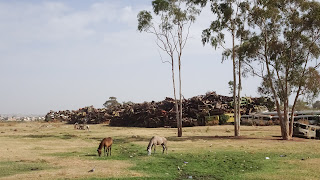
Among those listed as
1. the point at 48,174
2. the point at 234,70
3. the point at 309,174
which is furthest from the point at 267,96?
the point at 48,174

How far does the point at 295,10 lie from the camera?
1208 inches

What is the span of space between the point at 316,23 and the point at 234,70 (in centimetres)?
818

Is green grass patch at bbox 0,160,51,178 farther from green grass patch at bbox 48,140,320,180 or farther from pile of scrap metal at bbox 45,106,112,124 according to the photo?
pile of scrap metal at bbox 45,106,112,124

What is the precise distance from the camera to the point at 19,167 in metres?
15.4

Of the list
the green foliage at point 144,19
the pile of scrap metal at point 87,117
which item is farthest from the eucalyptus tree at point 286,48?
the pile of scrap metal at point 87,117

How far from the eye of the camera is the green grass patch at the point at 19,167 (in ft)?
46.4

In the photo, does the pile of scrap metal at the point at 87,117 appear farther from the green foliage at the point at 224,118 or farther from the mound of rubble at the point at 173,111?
→ the green foliage at the point at 224,118

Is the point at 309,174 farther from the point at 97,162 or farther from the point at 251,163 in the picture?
the point at 97,162

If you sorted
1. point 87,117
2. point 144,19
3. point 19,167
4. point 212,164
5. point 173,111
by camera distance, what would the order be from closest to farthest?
point 19,167 → point 212,164 → point 144,19 → point 173,111 → point 87,117

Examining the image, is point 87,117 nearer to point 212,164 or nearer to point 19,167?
point 19,167

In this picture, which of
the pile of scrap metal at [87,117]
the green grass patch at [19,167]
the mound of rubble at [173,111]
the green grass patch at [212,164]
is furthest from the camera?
the pile of scrap metal at [87,117]

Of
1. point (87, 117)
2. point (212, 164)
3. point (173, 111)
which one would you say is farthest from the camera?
point (87, 117)

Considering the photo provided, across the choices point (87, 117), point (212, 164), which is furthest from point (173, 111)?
point (212, 164)

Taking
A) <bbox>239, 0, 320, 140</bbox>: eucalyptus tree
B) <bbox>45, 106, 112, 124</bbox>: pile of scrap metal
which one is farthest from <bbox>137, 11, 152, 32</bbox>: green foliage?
<bbox>45, 106, 112, 124</bbox>: pile of scrap metal
